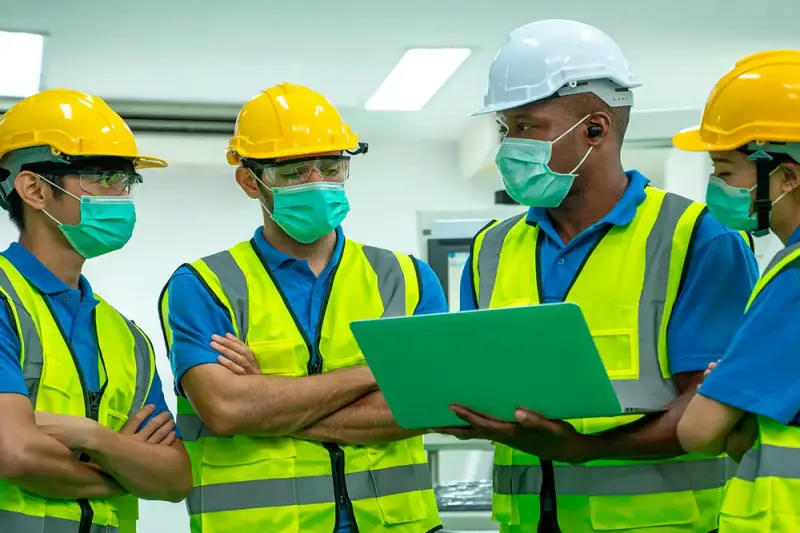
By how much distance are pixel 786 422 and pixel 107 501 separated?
151 centimetres

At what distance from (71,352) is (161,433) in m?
0.28

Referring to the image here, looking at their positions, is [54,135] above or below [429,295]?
above

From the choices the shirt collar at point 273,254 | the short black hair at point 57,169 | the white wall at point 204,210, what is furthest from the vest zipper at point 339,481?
the white wall at point 204,210

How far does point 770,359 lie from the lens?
5.77 ft

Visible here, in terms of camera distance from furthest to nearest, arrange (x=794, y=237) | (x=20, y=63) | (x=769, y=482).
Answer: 1. (x=20, y=63)
2. (x=794, y=237)
3. (x=769, y=482)

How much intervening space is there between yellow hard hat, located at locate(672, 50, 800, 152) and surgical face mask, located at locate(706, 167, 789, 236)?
78 mm

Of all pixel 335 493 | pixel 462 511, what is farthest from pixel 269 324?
pixel 462 511

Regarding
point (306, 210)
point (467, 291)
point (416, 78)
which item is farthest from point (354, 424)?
point (416, 78)

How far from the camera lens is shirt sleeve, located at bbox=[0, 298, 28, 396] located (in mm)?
2123

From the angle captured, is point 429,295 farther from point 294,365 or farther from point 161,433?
point 161,433

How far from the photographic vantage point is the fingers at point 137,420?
2348 millimetres

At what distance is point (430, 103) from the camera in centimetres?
709

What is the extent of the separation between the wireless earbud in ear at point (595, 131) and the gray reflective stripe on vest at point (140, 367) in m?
1.23

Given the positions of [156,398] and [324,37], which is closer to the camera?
[156,398]
